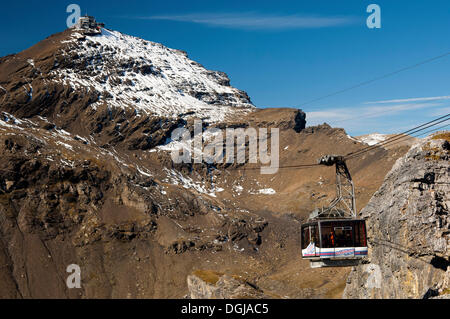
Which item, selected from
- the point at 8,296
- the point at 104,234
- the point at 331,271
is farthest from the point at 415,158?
the point at 104,234

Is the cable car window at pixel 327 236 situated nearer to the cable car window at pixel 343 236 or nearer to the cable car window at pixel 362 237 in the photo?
the cable car window at pixel 343 236

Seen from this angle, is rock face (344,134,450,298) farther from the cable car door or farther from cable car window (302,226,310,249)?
cable car window (302,226,310,249)

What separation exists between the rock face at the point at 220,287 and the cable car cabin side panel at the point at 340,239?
102 feet

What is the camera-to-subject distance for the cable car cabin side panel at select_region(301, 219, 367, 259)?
50.8m

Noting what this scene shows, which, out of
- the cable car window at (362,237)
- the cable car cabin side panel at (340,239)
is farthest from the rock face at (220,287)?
the cable car window at (362,237)

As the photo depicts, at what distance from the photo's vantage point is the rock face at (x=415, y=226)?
5062 cm

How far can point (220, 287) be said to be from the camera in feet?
296

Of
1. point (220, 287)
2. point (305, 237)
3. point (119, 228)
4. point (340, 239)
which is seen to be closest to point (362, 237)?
point (340, 239)

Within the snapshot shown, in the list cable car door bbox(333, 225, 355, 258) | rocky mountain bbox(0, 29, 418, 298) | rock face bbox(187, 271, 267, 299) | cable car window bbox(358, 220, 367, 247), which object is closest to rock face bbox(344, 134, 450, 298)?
cable car window bbox(358, 220, 367, 247)

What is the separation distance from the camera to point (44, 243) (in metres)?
151

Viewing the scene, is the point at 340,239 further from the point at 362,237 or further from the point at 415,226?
the point at 415,226

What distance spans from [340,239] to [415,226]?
7.98 metres

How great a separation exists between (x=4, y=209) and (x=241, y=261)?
2712 inches

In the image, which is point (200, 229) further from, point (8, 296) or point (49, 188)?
point (8, 296)
